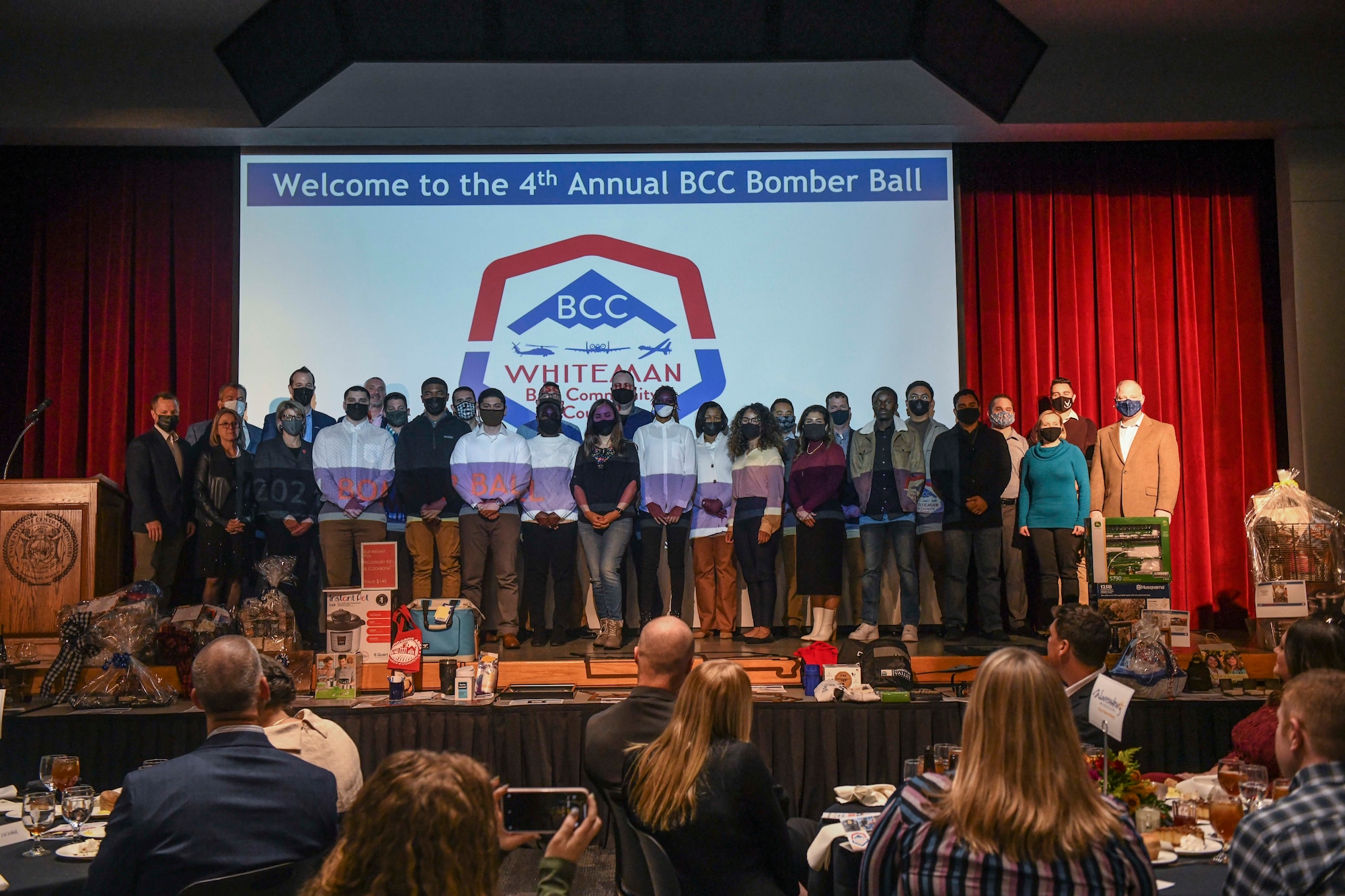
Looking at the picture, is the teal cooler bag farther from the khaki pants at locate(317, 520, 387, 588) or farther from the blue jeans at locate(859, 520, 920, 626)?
the blue jeans at locate(859, 520, 920, 626)

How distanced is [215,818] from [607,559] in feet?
14.6

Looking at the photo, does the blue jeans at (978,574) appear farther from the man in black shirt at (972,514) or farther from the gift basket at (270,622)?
the gift basket at (270,622)

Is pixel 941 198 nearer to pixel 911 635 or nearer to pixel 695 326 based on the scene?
pixel 695 326

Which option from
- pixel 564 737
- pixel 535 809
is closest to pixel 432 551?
pixel 564 737

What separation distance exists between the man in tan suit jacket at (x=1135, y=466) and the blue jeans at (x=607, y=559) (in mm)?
3085

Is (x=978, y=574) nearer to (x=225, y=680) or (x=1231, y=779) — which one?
(x=1231, y=779)

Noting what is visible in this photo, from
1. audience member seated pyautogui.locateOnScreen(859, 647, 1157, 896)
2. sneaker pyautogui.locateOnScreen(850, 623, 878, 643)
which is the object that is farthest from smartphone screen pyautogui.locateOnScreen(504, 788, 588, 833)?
sneaker pyautogui.locateOnScreen(850, 623, 878, 643)

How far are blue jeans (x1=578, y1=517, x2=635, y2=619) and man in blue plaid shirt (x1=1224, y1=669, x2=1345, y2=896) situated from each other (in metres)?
4.70

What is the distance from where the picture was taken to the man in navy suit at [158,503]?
6.68 m

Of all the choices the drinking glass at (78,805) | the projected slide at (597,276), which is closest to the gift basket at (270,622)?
the projected slide at (597,276)

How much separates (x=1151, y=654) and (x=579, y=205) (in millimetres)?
4622

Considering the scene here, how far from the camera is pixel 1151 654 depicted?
5.02m

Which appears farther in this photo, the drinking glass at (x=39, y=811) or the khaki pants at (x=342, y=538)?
the khaki pants at (x=342, y=538)

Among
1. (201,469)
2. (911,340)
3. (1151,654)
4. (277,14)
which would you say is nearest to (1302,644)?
(1151,654)
